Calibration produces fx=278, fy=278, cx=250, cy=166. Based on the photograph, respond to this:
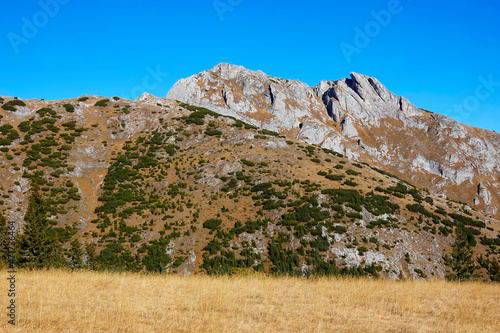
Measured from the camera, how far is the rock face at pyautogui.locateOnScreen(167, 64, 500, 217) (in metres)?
149

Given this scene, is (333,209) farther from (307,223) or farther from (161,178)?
(161,178)

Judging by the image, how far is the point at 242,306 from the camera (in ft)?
31.0

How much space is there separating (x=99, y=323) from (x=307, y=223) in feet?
125

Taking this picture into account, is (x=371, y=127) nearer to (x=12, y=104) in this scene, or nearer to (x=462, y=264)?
(x=462, y=264)

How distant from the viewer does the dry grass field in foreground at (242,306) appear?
24.9 ft

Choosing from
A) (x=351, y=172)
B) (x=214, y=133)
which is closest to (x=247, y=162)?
(x=214, y=133)

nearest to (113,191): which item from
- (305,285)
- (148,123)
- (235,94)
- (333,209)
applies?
(148,123)

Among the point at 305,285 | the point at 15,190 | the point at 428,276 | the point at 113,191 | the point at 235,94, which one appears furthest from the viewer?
the point at 235,94

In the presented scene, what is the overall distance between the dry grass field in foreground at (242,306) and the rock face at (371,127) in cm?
15143

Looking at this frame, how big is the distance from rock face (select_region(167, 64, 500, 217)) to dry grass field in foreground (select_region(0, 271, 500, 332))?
497ft

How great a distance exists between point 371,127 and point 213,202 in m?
159

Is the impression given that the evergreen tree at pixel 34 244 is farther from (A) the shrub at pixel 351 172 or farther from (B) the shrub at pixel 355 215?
(A) the shrub at pixel 351 172

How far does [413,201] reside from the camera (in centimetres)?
5128

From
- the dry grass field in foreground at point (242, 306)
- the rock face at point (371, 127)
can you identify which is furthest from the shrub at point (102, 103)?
the dry grass field in foreground at point (242, 306)
